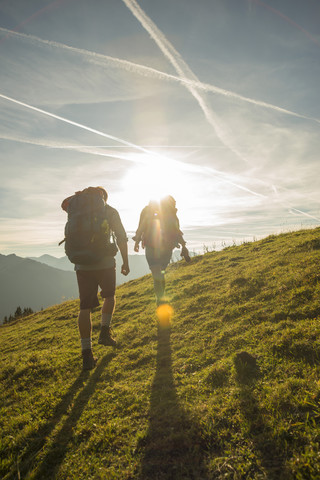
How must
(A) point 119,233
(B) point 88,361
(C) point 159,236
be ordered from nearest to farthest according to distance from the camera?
(B) point 88,361 → (A) point 119,233 → (C) point 159,236

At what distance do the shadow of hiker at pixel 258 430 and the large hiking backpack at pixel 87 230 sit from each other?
3.09 m

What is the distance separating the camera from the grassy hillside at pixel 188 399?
8.07 feet

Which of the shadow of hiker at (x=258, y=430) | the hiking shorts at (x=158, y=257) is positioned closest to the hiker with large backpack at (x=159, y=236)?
the hiking shorts at (x=158, y=257)

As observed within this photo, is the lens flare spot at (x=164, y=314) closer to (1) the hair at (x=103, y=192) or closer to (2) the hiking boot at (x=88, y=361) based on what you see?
(2) the hiking boot at (x=88, y=361)

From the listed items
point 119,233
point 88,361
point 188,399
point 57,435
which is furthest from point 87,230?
point 188,399

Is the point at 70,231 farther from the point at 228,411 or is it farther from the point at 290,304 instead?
the point at 290,304

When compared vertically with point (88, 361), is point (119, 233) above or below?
above

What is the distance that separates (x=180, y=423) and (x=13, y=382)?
3843 mm

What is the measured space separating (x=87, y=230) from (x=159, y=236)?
2.69 metres

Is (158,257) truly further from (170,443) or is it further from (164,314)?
(170,443)

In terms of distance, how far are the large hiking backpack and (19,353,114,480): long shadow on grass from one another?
2130 mm

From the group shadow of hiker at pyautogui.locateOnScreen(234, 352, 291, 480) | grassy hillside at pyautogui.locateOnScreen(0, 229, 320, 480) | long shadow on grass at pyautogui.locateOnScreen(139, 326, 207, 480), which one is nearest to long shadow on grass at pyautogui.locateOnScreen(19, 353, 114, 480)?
grassy hillside at pyautogui.locateOnScreen(0, 229, 320, 480)

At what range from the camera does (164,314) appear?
7.21 metres

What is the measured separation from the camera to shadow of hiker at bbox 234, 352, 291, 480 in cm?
217
